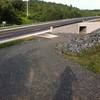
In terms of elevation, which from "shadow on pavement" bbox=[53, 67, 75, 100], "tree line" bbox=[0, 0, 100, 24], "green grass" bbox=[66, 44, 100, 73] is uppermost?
"tree line" bbox=[0, 0, 100, 24]

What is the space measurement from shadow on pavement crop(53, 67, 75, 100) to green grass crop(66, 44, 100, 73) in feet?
10.4

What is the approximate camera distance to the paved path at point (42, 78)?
21.7m

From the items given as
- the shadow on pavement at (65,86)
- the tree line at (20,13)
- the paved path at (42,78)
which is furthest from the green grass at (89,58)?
the tree line at (20,13)

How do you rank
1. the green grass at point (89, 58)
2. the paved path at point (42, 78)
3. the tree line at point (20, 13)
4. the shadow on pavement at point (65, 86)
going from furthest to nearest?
the tree line at point (20, 13), the green grass at point (89, 58), the paved path at point (42, 78), the shadow on pavement at point (65, 86)

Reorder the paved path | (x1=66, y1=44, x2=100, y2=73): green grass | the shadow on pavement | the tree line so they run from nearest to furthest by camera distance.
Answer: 1. the shadow on pavement
2. the paved path
3. (x1=66, y1=44, x2=100, y2=73): green grass
4. the tree line

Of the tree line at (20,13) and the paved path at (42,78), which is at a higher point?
the tree line at (20,13)

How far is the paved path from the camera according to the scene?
2169cm

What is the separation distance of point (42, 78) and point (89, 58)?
11.8m

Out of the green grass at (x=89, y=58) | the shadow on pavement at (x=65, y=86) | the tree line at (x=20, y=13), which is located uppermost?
the tree line at (x=20, y=13)

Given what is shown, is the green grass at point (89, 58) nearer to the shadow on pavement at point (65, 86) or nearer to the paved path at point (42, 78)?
the paved path at point (42, 78)

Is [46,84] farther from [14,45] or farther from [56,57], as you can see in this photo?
[14,45]

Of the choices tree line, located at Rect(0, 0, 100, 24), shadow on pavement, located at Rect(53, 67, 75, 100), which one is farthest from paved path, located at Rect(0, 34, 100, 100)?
tree line, located at Rect(0, 0, 100, 24)

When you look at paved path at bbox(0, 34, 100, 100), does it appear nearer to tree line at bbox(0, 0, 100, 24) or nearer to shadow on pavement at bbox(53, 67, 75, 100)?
shadow on pavement at bbox(53, 67, 75, 100)

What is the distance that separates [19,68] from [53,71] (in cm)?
368
